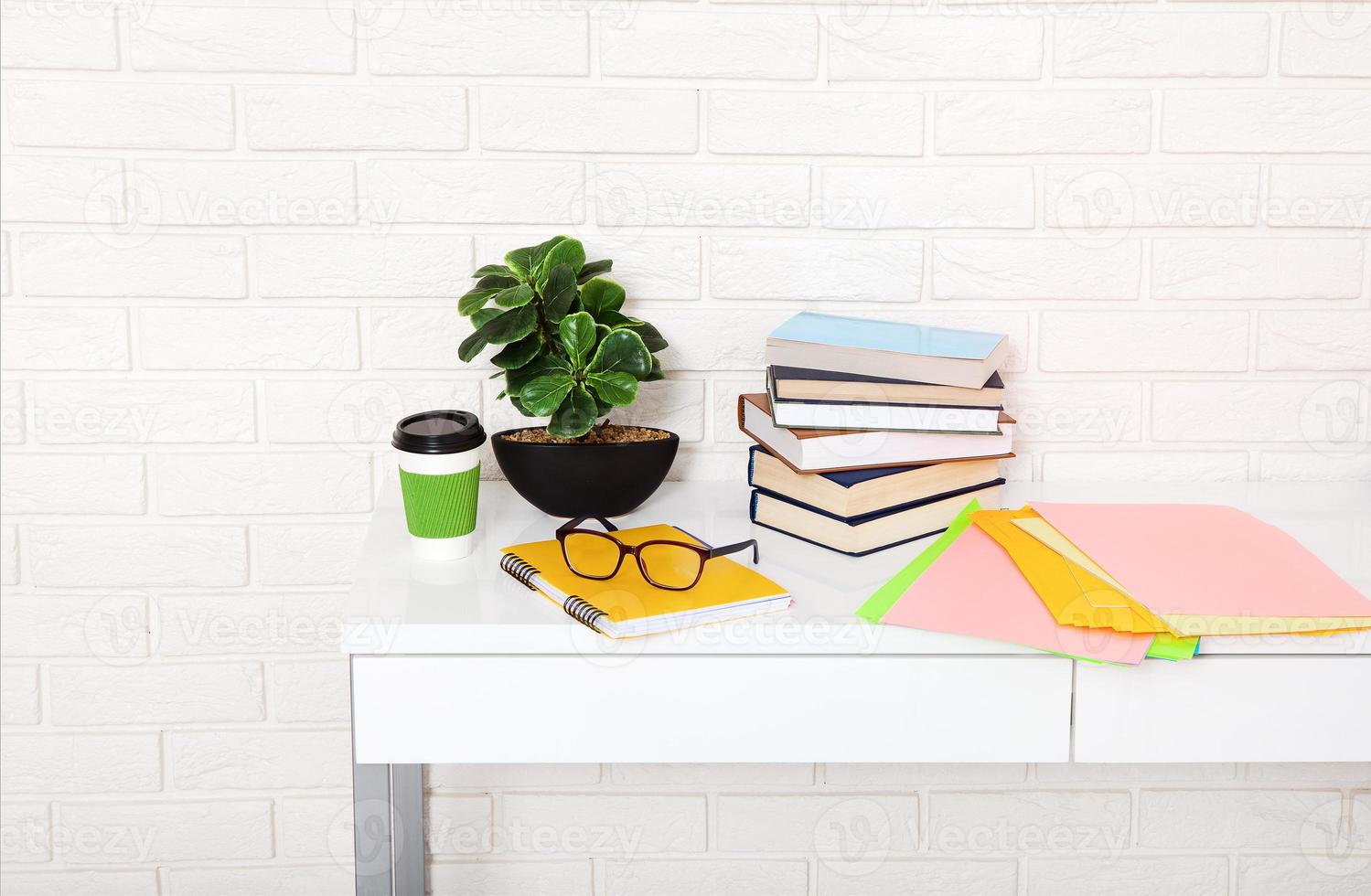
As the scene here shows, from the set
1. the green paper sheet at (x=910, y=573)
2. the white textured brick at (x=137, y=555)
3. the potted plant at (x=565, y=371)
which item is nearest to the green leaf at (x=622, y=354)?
the potted plant at (x=565, y=371)

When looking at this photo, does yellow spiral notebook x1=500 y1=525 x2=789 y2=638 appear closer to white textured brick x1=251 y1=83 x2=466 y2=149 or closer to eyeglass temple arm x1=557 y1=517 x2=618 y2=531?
eyeglass temple arm x1=557 y1=517 x2=618 y2=531

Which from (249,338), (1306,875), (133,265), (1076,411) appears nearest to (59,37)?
(133,265)

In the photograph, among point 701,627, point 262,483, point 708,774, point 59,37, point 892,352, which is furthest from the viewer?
point 708,774

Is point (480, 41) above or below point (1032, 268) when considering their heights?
above

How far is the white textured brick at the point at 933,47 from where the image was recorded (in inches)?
47.3

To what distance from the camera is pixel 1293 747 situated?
2.85 feet

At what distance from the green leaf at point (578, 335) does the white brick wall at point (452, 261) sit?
21cm

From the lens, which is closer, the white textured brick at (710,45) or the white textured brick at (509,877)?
the white textured brick at (710,45)

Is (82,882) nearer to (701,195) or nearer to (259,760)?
(259,760)

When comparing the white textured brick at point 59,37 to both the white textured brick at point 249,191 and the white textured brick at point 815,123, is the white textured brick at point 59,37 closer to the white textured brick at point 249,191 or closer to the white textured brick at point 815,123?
the white textured brick at point 249,191

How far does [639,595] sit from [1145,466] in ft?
2.43

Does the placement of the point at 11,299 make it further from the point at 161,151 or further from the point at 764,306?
the point at 764,306

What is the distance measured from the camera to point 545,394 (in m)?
1.04

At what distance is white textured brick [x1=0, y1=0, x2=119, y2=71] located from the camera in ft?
3.84
